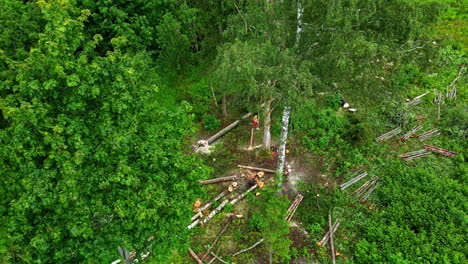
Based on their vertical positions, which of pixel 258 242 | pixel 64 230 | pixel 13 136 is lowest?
pixel 258 242

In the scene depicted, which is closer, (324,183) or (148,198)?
(148,198)

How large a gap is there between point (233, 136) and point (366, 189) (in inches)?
338

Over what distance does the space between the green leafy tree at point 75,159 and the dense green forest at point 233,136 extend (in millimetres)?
50

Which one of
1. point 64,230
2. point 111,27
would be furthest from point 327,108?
point 64,230

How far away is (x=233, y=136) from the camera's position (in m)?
19.5

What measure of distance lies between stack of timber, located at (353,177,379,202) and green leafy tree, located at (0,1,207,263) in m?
10.4

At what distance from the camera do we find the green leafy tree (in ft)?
24.1

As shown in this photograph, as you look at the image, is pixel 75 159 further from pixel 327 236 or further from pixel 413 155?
pixel 413 155

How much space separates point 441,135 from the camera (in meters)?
18.8

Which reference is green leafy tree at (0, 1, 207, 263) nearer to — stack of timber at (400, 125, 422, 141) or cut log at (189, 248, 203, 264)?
cut log at (189, 248, 203, 264)

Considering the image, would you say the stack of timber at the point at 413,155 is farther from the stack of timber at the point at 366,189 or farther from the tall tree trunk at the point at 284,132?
the tall tree trunk at the point at 284,132

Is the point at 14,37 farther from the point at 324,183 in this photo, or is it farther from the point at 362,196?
the point at 362,196

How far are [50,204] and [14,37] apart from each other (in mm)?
11756

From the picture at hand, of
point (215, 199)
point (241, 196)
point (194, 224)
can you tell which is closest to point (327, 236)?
point (241, 196)
